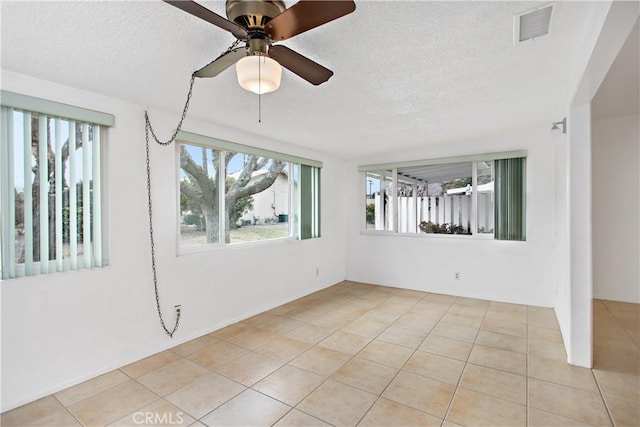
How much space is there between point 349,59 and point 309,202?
3.03 meters

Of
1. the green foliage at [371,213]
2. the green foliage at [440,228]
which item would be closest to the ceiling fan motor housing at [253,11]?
the green foliage at [440,228]

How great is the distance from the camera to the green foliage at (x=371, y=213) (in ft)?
18.2

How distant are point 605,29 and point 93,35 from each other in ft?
8.66

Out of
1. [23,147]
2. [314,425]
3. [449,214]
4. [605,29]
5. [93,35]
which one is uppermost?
[93,35]

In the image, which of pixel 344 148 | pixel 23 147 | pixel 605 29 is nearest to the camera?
pixel 605 29

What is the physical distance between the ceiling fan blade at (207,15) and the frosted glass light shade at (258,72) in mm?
115

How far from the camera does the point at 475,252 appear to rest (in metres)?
4.45

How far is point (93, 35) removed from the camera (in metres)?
1.69

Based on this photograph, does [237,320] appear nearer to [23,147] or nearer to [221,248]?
[221,248]

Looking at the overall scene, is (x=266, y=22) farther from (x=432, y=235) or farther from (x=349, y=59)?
(x=432, y=235)

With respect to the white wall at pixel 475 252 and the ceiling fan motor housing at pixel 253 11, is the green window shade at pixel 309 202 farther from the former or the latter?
the ceiling fan motor housing at pixel 253 11

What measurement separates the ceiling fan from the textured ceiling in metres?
0.21

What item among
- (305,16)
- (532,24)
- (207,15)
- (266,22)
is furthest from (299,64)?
(532,24)

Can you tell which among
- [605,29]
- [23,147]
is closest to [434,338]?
[605,29]
